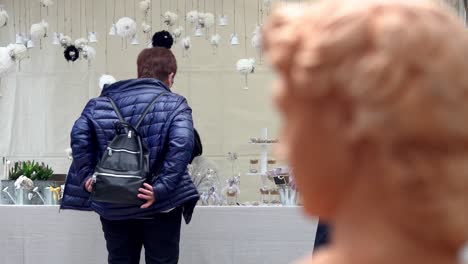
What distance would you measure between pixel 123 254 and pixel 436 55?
293cm

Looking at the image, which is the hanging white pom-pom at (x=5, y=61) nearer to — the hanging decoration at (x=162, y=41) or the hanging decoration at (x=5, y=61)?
the hanging decoration at (x=5, y=61)

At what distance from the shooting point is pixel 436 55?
1.01 meters

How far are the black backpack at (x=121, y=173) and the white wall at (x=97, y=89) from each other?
278 cm

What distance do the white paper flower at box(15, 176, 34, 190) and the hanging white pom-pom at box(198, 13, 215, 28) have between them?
1.81 metres

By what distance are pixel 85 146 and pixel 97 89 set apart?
111 inches

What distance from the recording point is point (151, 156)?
368 cm

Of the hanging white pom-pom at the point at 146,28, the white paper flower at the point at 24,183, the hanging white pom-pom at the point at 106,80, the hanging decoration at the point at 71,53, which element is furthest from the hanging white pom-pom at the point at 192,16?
the white paper flower at the point at 24,183

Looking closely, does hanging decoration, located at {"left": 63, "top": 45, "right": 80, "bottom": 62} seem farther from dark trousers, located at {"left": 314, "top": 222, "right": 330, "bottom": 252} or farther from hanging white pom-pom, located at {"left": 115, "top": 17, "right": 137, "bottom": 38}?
dark trousers, located at {"left": 314, "top": 222, "right": 330, "bottom": 252}

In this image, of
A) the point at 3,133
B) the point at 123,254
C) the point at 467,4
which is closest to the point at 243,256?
the point at 123,254

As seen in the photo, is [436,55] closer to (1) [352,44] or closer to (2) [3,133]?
(1) [352,44]

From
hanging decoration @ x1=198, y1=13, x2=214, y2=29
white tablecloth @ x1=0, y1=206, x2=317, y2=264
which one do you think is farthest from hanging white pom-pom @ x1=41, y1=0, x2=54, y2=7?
white tablecloth @ x1=0, y1=206, x2=317, y2=264

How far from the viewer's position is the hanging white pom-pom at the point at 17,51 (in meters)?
6.02

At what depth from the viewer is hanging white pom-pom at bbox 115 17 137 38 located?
6.02 meters

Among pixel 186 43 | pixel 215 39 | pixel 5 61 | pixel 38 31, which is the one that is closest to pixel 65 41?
pixel 38 31
